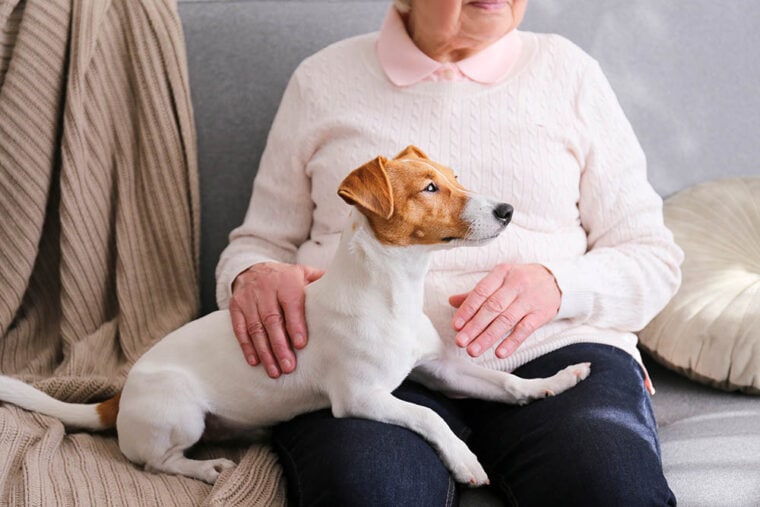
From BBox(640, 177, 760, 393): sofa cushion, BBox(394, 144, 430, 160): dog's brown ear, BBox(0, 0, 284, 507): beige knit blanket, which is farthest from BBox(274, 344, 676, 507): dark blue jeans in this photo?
BBox(0, 0, 284, 507): beige knit blanket

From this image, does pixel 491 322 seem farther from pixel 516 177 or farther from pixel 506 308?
pixel 516 177

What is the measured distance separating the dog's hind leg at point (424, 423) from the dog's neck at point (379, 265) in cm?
13

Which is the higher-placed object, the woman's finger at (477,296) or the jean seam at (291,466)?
the woman's finger at (477,296)

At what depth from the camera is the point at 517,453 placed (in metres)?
1.14

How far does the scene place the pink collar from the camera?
1.43 metres

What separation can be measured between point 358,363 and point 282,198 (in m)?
0.46

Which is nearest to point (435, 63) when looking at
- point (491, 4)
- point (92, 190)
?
point (491, 4)

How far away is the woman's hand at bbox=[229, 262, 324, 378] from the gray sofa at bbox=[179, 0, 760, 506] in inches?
16.8

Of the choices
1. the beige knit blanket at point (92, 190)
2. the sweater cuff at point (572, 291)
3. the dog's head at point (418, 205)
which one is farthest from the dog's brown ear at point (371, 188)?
the beige knit blanket at point (92, 190)

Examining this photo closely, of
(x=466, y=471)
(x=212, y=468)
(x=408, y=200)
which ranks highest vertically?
(x=408, y=200)

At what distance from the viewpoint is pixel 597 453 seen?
1059 millimetres

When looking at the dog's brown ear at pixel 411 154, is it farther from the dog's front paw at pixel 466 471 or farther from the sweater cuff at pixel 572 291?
the dog's front paw at pixel 466 471

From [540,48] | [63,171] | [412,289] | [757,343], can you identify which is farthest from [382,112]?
[757,343]

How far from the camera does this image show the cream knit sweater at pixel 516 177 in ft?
4.35
